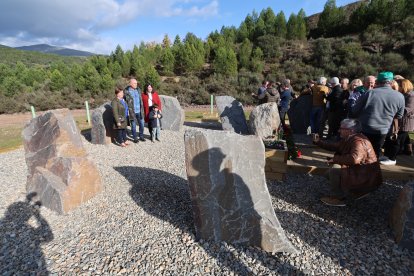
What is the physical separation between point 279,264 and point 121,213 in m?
2.25

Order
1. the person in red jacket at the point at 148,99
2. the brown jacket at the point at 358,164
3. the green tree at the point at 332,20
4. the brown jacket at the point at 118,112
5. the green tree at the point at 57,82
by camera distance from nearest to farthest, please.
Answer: the brown jacket at the point at 358,164 → the brown jacket at the point at 118,112 → the person in red jacket at the point at 148,99 → the green tree at the point at 57,82 → the green tree at the point at 332,20

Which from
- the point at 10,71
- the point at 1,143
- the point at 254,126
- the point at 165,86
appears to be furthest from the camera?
the point at 10,71

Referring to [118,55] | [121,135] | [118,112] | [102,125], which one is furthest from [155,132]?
[118,55]

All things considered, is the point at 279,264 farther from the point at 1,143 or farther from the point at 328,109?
the point at 1,143

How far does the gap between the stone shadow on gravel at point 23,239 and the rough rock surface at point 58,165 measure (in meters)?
0.27

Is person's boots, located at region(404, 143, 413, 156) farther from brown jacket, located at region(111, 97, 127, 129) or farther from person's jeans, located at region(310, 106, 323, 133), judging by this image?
brown jacket, located at region(111, 97, 127, 129)

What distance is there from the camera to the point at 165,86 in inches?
894

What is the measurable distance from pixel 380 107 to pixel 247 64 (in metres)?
22.5

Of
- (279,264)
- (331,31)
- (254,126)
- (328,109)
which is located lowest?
(279,264)

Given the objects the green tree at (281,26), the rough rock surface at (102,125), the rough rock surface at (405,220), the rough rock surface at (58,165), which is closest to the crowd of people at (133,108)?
the rough rock surface at (102,125)

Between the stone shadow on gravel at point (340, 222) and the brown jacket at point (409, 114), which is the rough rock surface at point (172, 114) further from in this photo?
the brown jacket at point (409, 114)

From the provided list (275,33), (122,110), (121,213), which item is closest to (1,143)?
(122,110)

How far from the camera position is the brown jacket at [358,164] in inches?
122

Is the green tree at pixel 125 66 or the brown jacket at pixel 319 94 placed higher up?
the green tree at pixel 125 66
